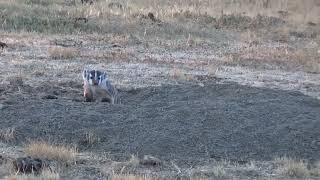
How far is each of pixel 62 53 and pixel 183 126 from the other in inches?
327

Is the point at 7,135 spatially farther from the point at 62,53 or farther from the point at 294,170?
the point at 62,53

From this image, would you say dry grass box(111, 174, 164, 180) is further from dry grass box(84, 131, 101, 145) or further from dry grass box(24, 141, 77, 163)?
dry grass box(84, 131, 101, 145)

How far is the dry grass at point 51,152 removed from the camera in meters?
8.27

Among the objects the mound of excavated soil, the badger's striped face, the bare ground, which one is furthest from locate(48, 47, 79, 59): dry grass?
the mound of excavated soil

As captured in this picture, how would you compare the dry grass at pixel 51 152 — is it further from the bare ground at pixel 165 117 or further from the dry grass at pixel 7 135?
the dry grass at pixel 7 135

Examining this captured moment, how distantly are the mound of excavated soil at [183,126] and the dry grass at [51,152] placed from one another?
50 centimetres

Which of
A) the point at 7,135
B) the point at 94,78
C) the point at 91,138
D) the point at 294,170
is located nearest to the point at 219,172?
the point at 294,170

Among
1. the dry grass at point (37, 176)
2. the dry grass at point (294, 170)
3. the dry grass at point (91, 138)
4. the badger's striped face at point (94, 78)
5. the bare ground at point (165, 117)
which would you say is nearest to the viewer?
the dry grass at point (37, 176)

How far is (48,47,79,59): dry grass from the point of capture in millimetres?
17172

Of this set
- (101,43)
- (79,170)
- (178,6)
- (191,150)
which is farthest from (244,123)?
(178,6)

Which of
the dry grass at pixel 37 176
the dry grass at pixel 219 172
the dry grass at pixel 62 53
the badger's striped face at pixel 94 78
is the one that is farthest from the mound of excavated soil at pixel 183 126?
the dry grass at pixel 62 53

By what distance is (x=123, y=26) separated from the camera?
77.1 ft

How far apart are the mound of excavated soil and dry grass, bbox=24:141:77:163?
1.63 feet

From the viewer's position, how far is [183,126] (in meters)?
9.55
